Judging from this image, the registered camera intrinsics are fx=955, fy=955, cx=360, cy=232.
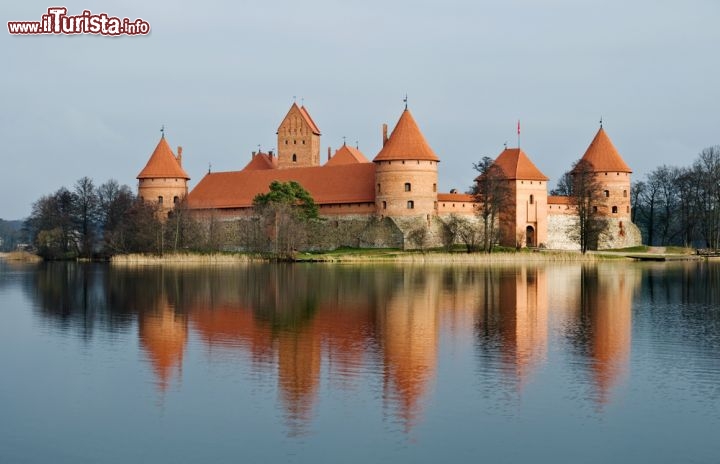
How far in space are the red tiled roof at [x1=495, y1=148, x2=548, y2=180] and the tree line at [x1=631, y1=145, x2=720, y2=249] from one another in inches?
328

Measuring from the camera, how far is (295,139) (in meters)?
54.3

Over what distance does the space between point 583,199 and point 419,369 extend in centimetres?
3215

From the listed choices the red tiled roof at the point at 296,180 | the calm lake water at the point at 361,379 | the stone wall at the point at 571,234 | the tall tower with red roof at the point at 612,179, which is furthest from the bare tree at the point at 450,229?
the calm lake water at the point at 361,379

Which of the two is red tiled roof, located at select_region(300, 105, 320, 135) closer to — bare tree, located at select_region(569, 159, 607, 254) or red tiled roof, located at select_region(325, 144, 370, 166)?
red tiled roof, located at select_region(325, 144, 370, 166)

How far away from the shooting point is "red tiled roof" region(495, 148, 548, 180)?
147 feet

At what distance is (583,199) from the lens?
4188 cm

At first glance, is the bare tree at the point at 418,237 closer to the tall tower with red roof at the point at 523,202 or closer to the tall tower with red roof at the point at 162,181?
the tall tower with red roof at the point at 523,202

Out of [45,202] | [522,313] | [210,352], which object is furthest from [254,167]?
[210,352]

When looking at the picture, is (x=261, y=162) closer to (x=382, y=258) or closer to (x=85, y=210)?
(x=85, y=210)

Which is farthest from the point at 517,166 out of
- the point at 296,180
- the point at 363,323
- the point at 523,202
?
the point at 363,323

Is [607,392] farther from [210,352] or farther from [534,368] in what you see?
[210,352]

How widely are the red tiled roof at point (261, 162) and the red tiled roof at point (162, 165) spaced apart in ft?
18.8

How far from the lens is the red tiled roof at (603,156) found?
4731 cm

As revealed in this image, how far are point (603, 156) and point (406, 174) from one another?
11234 millimetres
